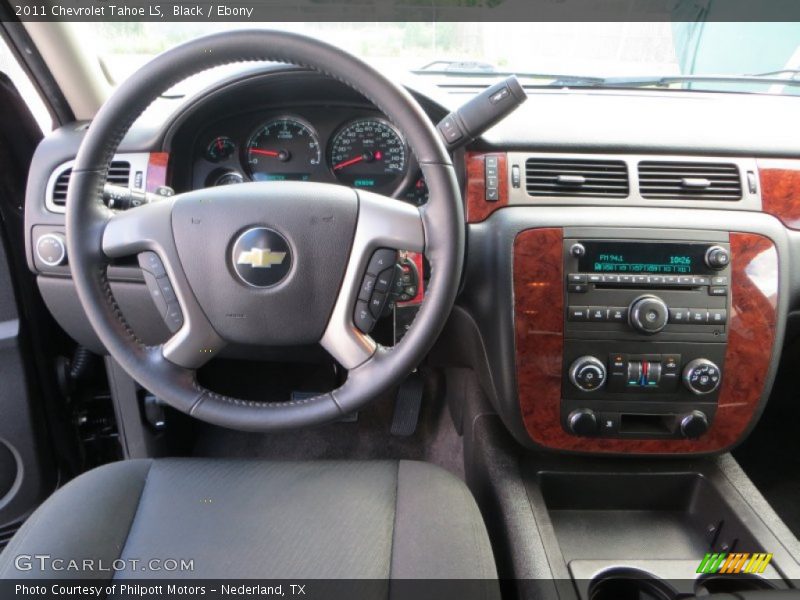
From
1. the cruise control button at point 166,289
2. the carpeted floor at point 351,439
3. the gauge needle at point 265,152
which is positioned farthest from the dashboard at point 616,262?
the carpeted floor at point 351,439

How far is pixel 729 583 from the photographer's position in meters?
1.18

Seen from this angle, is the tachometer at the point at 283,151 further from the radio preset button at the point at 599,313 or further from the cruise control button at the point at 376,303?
the radio preset button at the point at 599,313

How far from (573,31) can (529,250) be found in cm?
62

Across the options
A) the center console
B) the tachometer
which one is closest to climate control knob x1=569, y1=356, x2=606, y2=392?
the center console

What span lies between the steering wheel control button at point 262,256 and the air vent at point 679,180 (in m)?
0.77

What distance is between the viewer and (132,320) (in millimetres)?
1457

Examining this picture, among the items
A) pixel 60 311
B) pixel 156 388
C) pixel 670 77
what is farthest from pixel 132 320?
pixel 670 77

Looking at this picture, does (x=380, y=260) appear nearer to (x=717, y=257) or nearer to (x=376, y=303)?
(x=376, y=303)

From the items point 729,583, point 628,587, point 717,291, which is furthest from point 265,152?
point 729,583

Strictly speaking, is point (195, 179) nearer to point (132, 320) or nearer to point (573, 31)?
point (132, 320)

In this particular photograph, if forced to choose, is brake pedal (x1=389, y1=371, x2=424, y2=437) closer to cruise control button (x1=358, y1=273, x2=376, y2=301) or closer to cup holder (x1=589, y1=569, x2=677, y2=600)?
cup holder (x1=589, y1=569, x2=677, y2=600)

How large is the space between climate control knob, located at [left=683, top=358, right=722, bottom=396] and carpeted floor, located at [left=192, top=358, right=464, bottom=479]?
82 cm

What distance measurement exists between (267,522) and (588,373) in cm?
71
